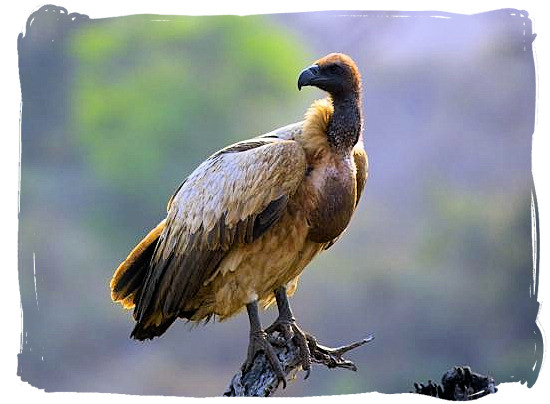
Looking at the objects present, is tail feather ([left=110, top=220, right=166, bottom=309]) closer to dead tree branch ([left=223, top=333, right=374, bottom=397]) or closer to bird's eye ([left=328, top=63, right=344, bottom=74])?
dead tree branch ([left=223, top=333, right=374, bottom=397])

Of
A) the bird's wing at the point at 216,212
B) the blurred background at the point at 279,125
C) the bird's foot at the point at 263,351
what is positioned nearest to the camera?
the bird's wing at the point at 216,212

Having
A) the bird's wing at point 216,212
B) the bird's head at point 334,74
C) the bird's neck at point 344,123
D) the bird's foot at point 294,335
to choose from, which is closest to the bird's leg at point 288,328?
the bird's foot at point 294,335

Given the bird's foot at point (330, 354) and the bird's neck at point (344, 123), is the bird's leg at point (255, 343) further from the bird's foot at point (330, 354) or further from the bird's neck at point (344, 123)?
the bird's neck at point (344, 123)

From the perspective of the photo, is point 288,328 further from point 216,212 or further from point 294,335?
point 216,212

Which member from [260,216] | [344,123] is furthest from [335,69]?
[260,216]

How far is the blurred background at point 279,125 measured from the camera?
3336 millimetres

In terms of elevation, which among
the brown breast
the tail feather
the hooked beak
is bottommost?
the tail feather

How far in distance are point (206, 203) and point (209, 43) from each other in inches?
22.1

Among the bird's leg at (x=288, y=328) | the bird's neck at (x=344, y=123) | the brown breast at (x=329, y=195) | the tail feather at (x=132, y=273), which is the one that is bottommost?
the bird's leg at (x=288, y=328)

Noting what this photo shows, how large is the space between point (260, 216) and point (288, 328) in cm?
41

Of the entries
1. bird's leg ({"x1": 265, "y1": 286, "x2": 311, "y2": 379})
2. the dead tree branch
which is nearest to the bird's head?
bird's leg ({"x1": 265, "y1": 286, "x2": 311, "y2": 379})

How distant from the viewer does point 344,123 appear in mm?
3141

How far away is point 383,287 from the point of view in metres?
3.64

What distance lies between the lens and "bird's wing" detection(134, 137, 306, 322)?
10.1 feet
